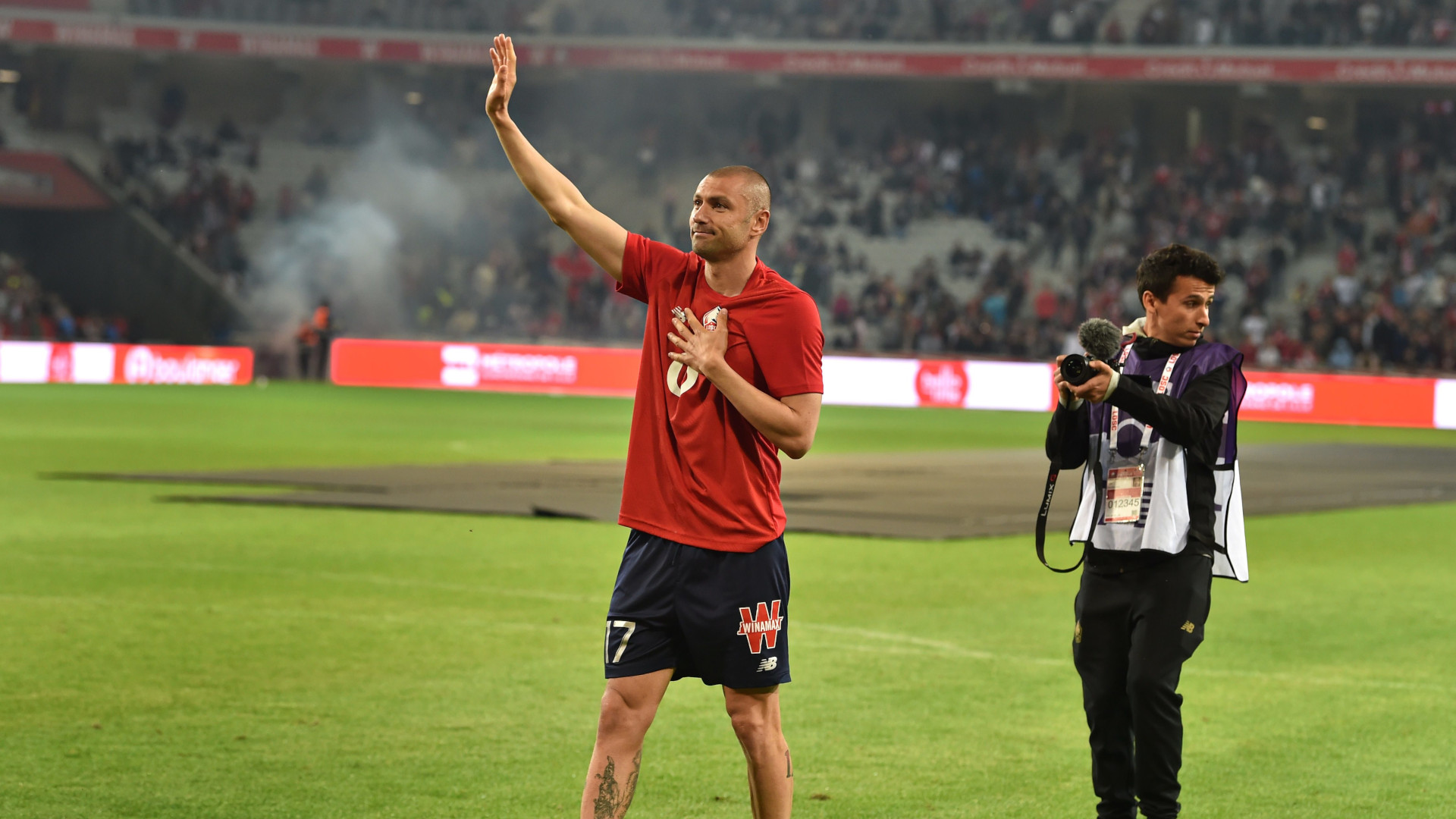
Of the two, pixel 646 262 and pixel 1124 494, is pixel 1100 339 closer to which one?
pixel 1124 494

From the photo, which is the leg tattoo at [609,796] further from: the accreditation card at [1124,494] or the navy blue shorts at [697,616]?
the accreditation card at [1124,494]

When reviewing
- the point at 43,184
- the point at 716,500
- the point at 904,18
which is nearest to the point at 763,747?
the point at 716,500

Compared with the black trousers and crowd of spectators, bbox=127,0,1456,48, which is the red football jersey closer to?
the black trousers

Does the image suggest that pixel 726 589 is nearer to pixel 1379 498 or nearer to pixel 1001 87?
pixel 1379 498

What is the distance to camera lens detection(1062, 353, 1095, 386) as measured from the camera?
461 cm

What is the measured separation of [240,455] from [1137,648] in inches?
656

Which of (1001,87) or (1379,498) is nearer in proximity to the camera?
(1379,498)

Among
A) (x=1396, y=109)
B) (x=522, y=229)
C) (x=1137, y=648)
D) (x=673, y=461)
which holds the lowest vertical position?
(x=1137, y=648)

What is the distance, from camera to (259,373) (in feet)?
135

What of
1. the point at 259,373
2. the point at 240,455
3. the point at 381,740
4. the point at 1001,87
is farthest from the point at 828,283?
the point at 381,740

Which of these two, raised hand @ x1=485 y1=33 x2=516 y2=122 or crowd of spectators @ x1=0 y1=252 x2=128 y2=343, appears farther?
crowd of spectators @ x1=0 y1=252 x2=128 y2=343

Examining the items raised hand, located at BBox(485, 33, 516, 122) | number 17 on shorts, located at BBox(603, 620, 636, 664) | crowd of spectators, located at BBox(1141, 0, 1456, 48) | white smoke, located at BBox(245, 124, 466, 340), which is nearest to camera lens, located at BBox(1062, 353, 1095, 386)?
number 17 on shorts, located at BBox(603, 620, 636, 664)

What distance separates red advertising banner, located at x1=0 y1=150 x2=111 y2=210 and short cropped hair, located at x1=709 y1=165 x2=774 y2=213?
41640 millimetres

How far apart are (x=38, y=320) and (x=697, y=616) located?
3978 centimetres
